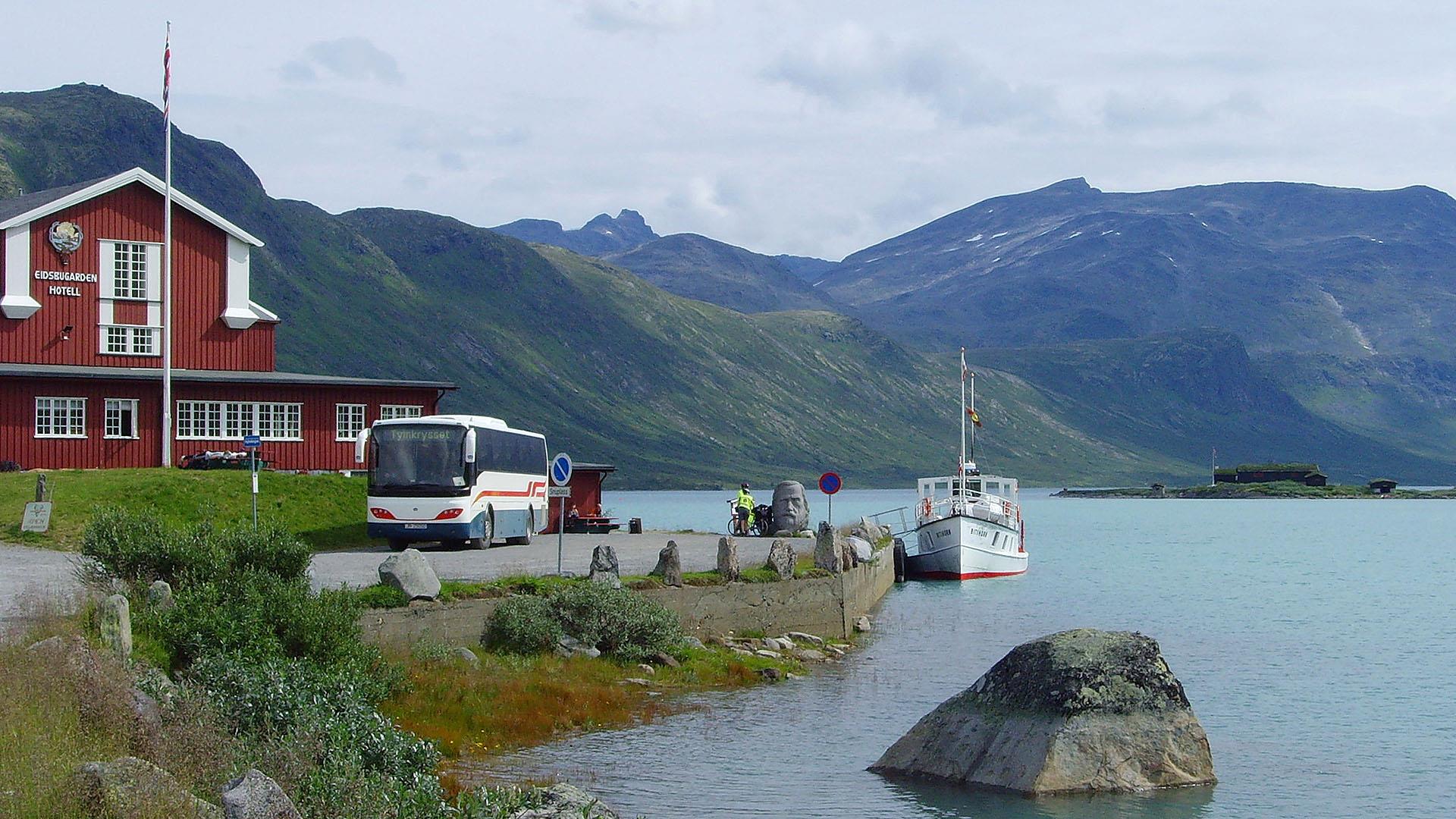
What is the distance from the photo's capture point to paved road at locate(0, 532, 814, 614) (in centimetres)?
2617

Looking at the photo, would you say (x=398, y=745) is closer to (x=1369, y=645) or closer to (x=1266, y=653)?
(x=1266, y=653)

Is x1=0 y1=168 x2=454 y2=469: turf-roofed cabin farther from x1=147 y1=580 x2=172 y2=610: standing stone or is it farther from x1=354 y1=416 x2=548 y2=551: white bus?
x1=147 y1=580 x2=172 y2=610: standing stone

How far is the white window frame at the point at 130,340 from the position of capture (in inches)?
2499

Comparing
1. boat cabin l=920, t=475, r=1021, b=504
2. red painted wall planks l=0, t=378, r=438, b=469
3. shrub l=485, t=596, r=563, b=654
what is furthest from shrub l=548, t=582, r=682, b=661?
boat cabin l=920, t=475, r=1021, b=504

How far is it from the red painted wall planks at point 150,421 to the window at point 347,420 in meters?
0.16

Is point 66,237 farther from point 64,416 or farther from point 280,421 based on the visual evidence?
point 280,421

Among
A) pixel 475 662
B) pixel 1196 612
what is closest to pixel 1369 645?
pixel 1196 612

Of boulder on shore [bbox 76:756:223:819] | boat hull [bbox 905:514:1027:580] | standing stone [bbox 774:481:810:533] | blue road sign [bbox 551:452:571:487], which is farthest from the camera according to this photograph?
boat hull [bbox 905:514:1027:580]

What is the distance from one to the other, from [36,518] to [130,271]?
2534 cm

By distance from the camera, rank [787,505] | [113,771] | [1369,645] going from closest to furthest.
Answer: [113,771] < [1369,645] < [787,505]

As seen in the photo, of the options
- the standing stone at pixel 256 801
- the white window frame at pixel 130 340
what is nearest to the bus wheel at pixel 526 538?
the white window frame at pixel 130 340

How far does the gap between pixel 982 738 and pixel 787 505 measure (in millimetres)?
40767

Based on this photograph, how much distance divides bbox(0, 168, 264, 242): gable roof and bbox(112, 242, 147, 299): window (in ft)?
8.33

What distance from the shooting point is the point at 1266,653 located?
145 feet
